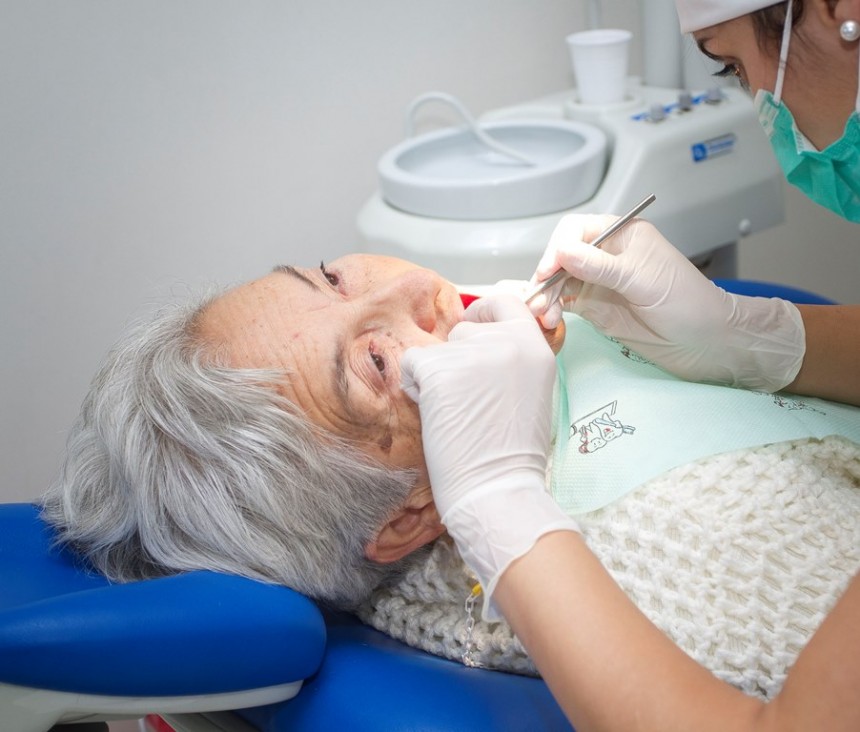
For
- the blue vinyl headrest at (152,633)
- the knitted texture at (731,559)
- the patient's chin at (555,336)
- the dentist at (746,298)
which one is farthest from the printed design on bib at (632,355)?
the blue vinyl headrest at (152,633)

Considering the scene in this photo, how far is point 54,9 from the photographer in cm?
182

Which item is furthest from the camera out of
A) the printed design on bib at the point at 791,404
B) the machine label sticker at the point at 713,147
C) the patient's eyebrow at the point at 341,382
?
the machine label sticker at the point at 713,147

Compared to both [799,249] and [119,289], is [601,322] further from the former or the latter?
[799,249]

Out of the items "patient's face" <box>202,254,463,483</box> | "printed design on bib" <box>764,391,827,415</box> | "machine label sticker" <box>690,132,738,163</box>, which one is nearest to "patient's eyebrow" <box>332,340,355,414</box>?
"patient's face" <box>202,254,463,483</box>

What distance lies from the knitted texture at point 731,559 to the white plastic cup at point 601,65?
1.17m

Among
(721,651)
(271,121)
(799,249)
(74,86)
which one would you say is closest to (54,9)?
(74,86)

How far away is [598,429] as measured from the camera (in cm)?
126

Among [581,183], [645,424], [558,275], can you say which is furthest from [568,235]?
[581,183]

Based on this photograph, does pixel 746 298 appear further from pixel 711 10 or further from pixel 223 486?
pixel 223 486

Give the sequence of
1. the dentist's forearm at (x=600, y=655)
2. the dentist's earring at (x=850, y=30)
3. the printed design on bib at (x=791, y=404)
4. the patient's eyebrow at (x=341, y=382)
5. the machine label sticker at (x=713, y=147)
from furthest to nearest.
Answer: the machine label sticker at (x=713, y=147) < the printed design on bib at (x=791, y=404) < the patient's eyebrow at (x=341, y=382) < the dentist's earring at (x=850, y=30) < the dentist's forearm at (x=600, y=655)

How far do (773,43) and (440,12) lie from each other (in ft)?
4.64

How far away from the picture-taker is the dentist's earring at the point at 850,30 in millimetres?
942

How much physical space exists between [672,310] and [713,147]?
32.1 inches

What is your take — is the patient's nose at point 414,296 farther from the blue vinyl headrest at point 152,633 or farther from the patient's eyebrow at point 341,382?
the blue vinyl headrest at point 152,633
